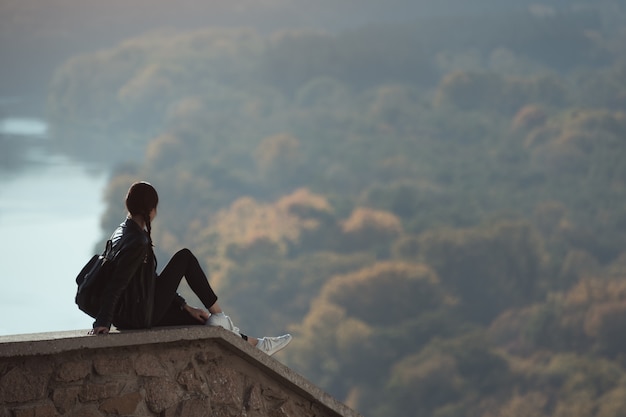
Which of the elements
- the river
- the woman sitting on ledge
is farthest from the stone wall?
the river

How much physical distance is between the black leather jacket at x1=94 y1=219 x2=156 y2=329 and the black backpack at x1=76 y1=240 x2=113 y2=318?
43mm

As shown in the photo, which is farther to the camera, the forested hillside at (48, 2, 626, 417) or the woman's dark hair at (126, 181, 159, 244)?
the forested hillside at (48, 2, 626, 417)

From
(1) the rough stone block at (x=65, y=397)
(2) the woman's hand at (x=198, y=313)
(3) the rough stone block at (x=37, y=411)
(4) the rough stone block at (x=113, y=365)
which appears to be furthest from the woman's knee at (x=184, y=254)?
(3) the rough stone block at (x=37, y=411)

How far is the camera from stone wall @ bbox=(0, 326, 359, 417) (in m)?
4.55

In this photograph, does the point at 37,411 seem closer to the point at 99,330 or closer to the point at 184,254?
the point at 99,330

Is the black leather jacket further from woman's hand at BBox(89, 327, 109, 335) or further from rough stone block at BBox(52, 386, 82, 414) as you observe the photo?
rough stone block at BBox(52, 386, 82, 414)

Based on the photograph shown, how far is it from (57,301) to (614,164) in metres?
58.1

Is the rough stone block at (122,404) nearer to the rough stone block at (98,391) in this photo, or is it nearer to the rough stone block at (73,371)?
the rough stone block at (98,391)

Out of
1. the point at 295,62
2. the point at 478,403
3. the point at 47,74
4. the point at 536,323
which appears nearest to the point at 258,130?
the point at 295,62

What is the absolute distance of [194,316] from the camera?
5.38 metres

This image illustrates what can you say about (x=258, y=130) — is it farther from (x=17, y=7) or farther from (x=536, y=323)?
(x=536, y=323)

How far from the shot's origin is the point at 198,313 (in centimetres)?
541

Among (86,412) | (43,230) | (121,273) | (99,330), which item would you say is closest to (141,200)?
(121,273)

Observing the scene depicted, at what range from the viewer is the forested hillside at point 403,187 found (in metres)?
70.9
